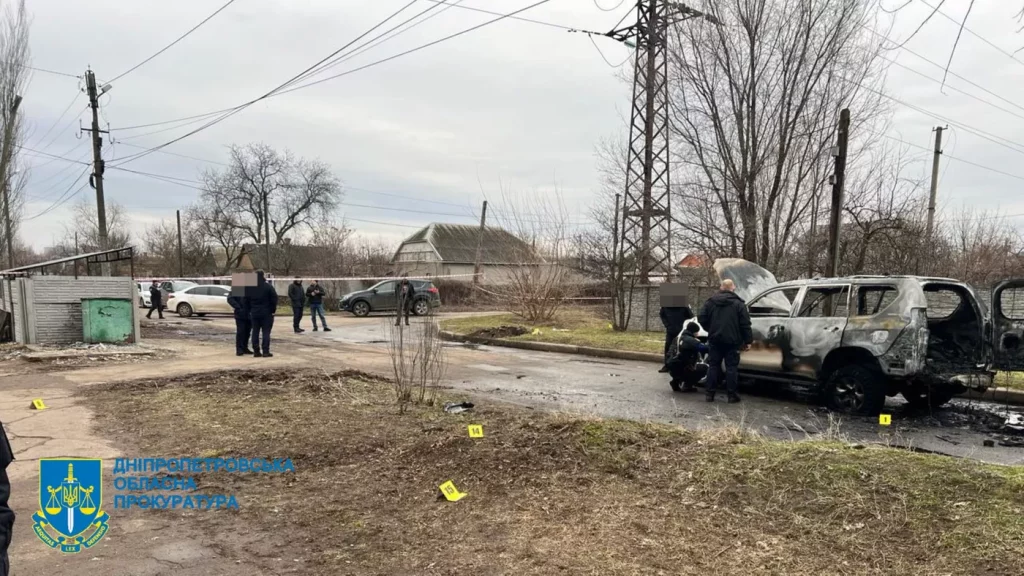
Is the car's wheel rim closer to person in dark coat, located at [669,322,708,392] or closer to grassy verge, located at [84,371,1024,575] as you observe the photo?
person in dark coat, located at [669,322,708,392]

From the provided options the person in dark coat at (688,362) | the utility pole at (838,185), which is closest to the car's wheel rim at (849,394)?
the person in dark coat at (688,362)

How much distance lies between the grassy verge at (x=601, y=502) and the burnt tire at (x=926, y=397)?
12.9 ft

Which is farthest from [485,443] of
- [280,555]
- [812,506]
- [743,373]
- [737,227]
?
[737,227]

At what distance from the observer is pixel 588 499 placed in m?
3.83

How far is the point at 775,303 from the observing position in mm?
8438

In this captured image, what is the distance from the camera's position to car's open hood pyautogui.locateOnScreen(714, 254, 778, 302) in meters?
9.46

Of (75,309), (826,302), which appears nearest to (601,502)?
(826,302)

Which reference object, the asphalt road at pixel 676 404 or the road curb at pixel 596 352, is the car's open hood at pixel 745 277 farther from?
the road curb at pixel 596 352

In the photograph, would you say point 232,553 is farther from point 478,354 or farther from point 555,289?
point 555,289

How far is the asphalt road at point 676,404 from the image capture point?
614 cm

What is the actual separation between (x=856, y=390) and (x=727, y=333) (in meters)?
1.60

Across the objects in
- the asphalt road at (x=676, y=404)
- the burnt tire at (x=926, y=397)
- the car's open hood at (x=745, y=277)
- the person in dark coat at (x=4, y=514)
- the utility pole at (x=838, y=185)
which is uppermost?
the utility pole at (x=838, y=185)

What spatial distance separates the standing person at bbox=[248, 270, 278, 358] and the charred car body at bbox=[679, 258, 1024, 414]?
28.3 ft
